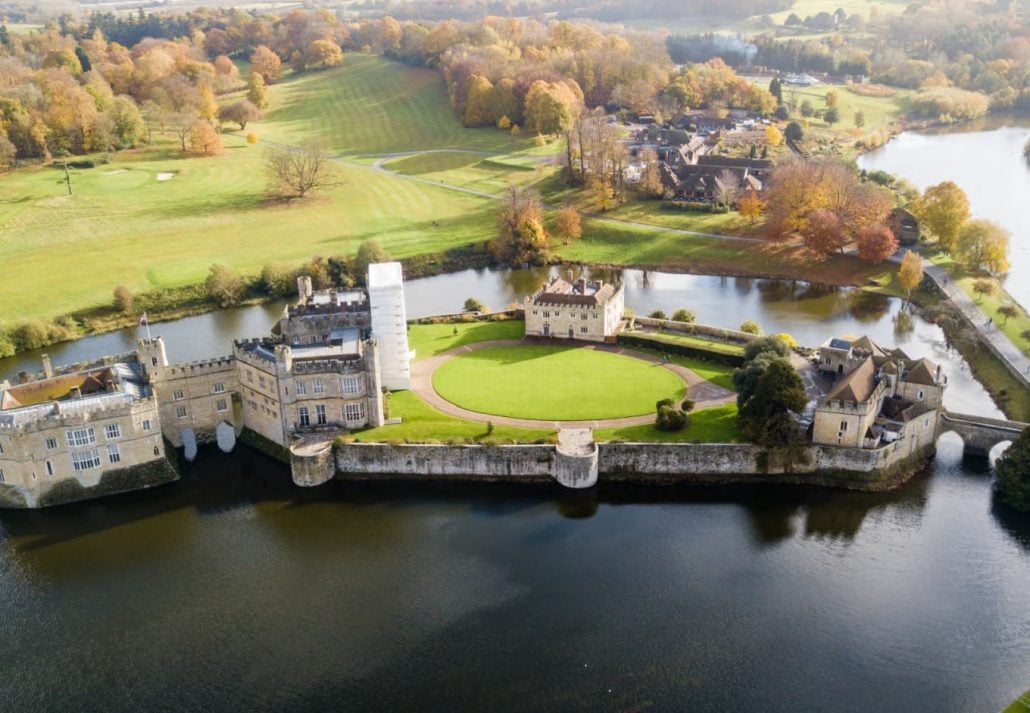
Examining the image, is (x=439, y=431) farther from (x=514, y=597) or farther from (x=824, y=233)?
(x=824, y=233)

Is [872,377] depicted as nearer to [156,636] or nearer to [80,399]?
[156,636]

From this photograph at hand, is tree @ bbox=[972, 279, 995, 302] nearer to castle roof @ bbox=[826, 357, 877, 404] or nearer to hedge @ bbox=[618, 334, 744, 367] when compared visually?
hedge @ bbox=[618, 334, 744, 367]

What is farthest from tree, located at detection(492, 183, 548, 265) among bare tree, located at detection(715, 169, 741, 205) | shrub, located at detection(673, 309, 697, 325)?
shrub, located at detection(673, 309, 697, 325)

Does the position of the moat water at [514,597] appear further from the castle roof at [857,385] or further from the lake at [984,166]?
the lake at [984,166]

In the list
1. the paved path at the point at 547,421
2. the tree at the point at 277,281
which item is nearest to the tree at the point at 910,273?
the paved path at the point at 547,421

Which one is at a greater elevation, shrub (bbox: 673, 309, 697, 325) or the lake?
the lake
